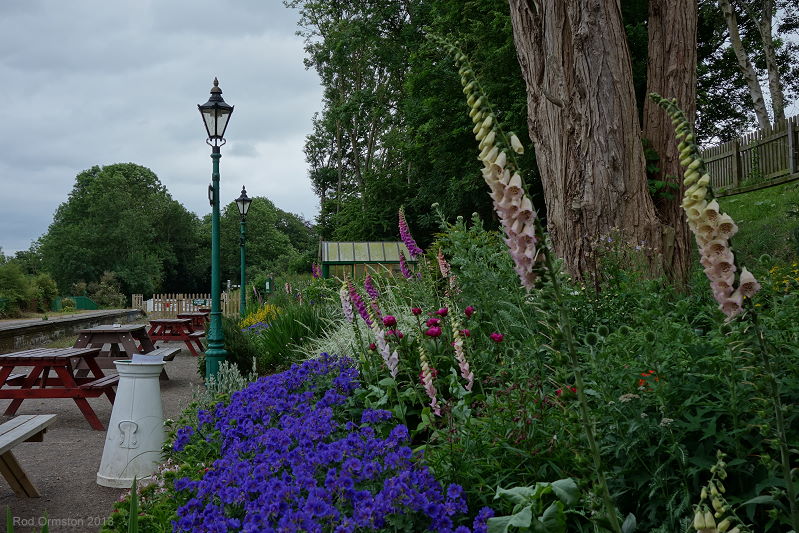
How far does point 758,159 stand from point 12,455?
17.0 metres

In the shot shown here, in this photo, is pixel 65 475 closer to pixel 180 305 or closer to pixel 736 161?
pixel 736 161

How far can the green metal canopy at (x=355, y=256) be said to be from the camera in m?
14.7

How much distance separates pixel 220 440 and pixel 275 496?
176 centimetres

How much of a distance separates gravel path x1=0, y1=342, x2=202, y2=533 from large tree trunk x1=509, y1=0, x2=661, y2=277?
3791mm

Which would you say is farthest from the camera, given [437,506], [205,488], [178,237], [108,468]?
[178,237]

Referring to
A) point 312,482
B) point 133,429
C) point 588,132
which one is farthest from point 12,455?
point 588,132

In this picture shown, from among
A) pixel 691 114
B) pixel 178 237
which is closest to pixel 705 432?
pixel 691 114

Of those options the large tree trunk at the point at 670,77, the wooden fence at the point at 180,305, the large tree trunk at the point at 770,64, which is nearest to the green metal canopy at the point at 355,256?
the large tree trunk at the point at 670,77

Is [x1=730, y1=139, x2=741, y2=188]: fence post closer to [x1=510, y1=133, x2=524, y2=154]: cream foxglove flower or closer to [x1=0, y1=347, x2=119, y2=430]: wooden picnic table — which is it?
[x1=0, y1=347, x2=119, y2=430]: wooden picnic table

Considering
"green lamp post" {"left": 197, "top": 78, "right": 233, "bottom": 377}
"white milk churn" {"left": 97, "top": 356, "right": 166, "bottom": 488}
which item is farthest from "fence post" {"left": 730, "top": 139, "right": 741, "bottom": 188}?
"white milk churn" {"left": 97, "top": 356, "right": 166, "bottom": 488}

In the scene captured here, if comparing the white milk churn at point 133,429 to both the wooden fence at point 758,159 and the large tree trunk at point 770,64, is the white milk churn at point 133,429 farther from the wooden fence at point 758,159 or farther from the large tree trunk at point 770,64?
the large tree trunk at point 770,64

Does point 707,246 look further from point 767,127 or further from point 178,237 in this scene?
point 178,237

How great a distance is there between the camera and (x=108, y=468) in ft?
16.0

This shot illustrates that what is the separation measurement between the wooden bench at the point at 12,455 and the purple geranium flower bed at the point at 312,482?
4.71 feet
